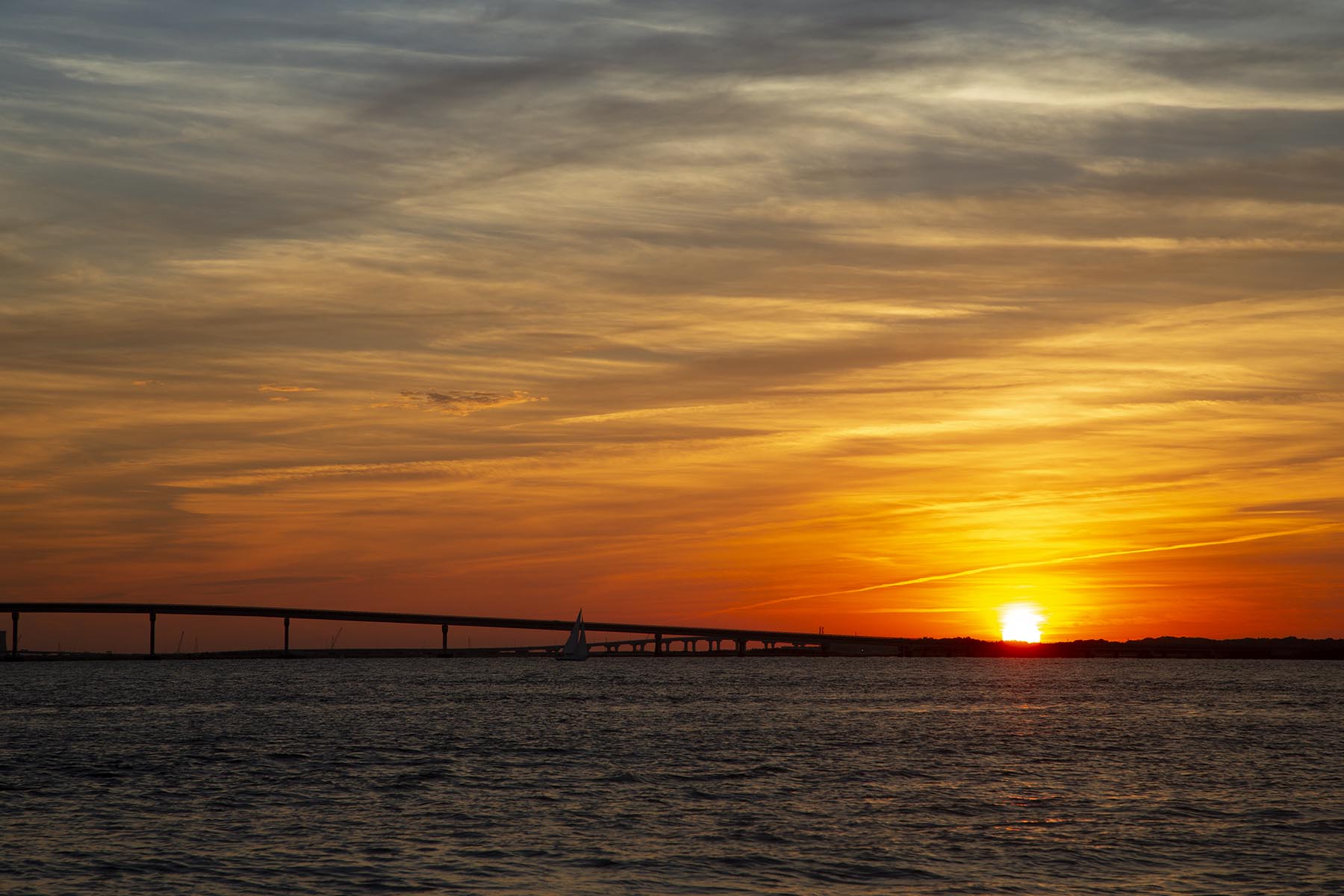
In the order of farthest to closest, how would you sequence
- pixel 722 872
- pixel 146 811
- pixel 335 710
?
1. pixel 335 710
2. pixel 146 811
3. pixel 722 872

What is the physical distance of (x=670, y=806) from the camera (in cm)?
5178

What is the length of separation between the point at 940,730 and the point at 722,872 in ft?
197

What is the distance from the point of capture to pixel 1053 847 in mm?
42344

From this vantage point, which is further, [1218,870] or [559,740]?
[559,740]

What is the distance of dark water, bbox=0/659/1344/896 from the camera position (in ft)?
124

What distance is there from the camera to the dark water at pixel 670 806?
37719mm

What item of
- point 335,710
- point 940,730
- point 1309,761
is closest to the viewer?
point 1309,761

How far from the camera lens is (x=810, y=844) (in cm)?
4281

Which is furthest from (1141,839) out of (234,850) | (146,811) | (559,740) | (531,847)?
(559,740)

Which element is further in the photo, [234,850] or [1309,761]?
[1309,761]

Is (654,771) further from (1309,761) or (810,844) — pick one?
(1309,761)

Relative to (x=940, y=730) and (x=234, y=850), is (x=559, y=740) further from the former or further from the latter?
(x=234, y=850)

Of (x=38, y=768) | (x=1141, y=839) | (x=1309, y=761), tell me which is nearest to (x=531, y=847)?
(x=1141, y=839)

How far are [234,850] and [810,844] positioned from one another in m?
18.5
